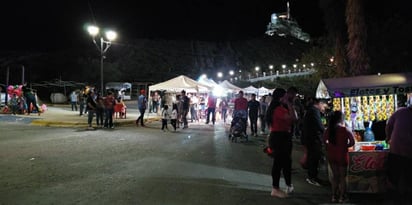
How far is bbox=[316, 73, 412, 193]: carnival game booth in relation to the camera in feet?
18.1

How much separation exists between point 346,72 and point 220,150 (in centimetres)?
983

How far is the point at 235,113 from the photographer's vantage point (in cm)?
1233

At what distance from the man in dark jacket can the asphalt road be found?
0.30 m

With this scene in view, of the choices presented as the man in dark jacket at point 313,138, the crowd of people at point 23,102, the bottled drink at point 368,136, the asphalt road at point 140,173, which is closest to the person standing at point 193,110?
the asphalt road at point 140,173

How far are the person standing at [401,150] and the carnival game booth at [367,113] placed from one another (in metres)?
0.66

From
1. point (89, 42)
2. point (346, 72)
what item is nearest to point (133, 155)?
point (346, 72)

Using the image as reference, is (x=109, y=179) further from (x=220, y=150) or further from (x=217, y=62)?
(x=217, y=62)

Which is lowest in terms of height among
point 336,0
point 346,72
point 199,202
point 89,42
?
point 199,202

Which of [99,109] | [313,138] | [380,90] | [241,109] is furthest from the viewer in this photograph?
[99,109]

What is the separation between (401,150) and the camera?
182 inches

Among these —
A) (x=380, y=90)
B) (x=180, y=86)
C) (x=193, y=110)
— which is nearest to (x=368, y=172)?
(x=380, y=90)

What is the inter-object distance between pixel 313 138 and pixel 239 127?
5.66 metres

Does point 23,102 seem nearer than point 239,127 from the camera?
No

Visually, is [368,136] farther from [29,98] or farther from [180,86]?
[29,98]
